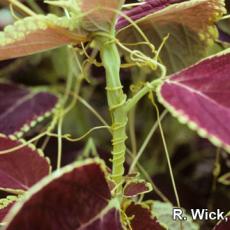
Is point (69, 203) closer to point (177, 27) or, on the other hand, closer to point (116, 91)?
point (116, 91)

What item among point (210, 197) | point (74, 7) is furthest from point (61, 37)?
point (210, 197)

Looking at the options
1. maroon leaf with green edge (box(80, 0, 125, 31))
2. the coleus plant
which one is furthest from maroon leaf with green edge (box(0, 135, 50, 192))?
maroon leaf with green edge (box(80, 0, 125, 31))

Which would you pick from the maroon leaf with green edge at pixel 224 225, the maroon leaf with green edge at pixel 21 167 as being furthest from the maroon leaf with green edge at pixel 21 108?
the maroon leaf with green edge at pixel 224 225

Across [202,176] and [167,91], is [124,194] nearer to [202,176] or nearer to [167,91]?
[167,91]

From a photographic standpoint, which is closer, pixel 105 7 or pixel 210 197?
pixel 105 7

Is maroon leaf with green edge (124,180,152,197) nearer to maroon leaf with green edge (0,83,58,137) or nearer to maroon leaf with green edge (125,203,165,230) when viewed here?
maroon leaf with green edge (125,203,165,230)

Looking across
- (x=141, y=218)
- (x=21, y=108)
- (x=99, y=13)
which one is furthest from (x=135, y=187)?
(x=21, y=108)
